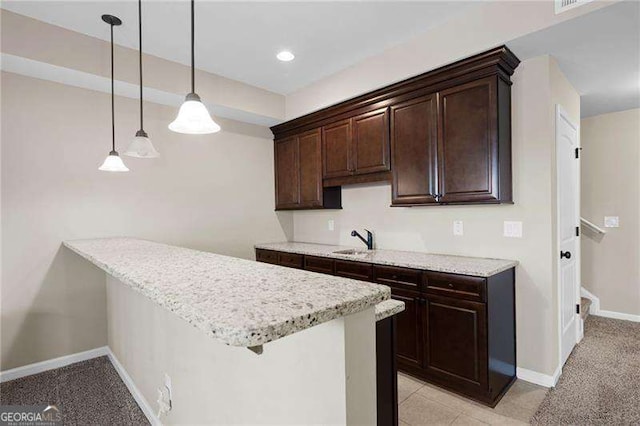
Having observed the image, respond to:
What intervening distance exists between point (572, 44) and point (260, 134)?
3.21 m

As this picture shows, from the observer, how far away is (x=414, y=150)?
2832 mm

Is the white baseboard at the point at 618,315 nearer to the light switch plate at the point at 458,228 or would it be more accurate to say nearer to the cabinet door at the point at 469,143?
the light switch plate at the point at 458,228

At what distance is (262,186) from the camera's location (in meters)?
4.26

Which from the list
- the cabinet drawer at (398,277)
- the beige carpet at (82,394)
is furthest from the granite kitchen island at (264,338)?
the cabinet drawer at (398,277)

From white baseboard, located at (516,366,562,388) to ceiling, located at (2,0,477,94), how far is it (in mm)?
2753

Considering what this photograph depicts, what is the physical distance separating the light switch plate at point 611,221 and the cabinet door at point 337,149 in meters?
3.10

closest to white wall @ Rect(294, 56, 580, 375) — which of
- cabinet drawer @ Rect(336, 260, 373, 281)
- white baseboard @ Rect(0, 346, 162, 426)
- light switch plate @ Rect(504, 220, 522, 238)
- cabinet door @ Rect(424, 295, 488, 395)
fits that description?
light switch plate @ Rect(504, 220, 522, 238)

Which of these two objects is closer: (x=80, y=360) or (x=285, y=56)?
(x=80, y=360)

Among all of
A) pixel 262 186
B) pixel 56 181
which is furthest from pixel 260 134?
pixel 56 181

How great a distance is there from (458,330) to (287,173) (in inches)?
106

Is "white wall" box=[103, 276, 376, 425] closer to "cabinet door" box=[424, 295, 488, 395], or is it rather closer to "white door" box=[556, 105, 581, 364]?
"cabinet door" box=[424, 295, 488, 395]

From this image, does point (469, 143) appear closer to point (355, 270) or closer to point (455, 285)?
point (455, 285)

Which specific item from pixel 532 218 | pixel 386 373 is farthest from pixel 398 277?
pixel 386 373

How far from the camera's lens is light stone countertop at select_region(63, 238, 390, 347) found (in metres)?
0.68
